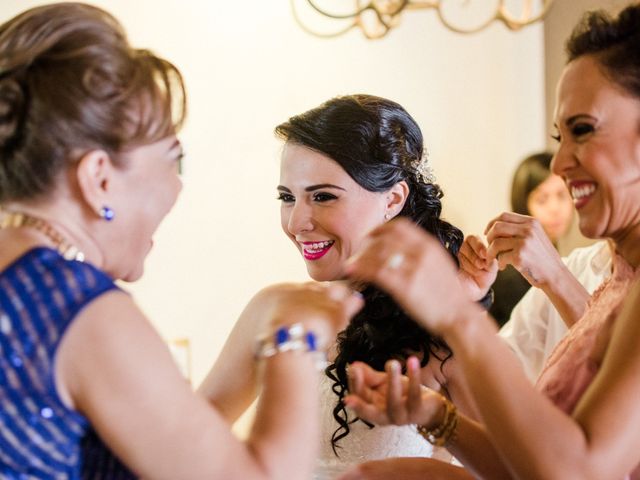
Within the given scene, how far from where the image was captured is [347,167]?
5.55ft

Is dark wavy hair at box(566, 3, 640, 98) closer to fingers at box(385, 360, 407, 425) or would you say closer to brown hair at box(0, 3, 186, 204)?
fingers at box(385, 360, 407, 425)

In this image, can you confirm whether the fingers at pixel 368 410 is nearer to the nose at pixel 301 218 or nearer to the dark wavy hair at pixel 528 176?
the nose at pixel 301 218

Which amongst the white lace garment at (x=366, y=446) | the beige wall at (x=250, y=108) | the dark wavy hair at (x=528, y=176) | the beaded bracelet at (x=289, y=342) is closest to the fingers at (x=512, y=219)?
the white lace garment at (x=366, y=446)

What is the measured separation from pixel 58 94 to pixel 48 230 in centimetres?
15

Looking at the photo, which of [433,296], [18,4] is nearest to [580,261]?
[433,296]

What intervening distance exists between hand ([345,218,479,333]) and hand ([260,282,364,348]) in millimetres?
43

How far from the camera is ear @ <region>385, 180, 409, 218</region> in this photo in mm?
1763

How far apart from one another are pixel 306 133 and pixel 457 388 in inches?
24.7

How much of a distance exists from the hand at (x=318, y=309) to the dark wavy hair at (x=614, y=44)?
1.51ft

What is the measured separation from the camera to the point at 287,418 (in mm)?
839

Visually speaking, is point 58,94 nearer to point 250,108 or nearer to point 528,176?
point 250,108

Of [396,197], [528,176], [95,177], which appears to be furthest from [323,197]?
[528,176]

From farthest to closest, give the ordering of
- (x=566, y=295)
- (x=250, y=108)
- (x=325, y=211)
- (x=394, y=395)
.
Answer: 1. (x=250, y=108)
2. (x=325, y=211)
3. (x=566, y=295)
4. (x=394, y=395)

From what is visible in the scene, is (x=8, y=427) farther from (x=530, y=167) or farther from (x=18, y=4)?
(x=530, y=167)
